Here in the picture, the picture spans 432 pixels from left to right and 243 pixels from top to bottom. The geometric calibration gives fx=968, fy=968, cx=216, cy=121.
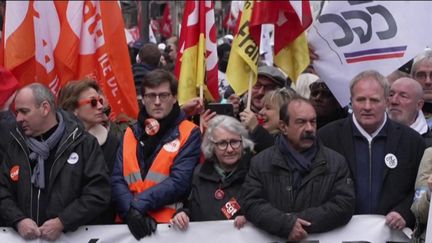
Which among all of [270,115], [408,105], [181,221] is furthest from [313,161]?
[408,105]

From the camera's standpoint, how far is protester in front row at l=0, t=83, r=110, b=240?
21.9ft

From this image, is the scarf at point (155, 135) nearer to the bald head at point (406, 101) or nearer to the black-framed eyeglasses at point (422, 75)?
the bald head at point (406, 101)

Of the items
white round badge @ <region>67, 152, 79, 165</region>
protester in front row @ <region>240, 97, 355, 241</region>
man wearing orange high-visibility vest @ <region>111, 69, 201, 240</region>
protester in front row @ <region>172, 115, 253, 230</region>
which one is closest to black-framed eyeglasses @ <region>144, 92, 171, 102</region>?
man wearing orange high-visibility vest @ <region>111, 69, 201, 240</region>

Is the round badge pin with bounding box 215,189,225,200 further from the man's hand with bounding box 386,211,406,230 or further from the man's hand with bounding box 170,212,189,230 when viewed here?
the man's hand with bounding box 386,211,406,230

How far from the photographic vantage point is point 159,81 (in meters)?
7.11

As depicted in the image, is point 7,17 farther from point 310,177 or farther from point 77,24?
point 310,177

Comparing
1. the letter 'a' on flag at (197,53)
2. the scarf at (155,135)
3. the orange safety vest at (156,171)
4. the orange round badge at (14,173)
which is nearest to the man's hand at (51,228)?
the orange round badge at (14,173)

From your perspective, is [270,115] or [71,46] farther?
[71,46]

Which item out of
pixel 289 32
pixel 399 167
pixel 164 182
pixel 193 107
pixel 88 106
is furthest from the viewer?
pixel 289 32

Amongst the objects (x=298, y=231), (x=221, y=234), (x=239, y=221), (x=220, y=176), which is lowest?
(x=221, y=234)

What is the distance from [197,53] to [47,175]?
2.22 metres

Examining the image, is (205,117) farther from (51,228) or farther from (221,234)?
(51,228)

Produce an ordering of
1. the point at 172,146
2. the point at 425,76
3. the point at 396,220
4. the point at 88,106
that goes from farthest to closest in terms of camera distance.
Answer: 1. the point at 425,76
2. the point at 88,106
3. the point at 172,146
4. the point at 396,220

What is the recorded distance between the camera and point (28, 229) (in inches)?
260
